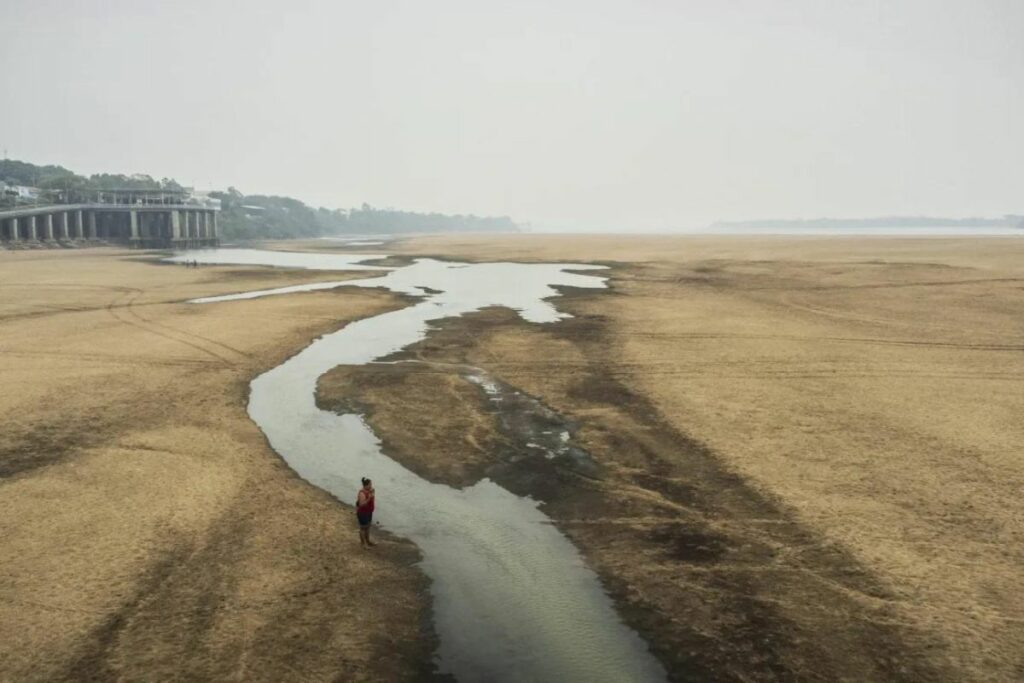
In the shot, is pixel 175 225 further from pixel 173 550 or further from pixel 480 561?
pixel 480 561

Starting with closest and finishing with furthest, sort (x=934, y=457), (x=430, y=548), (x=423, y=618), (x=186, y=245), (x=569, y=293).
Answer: (x=423, y=618) < (x=430, y=548) < (x=934, y=457) < (x=569, y=293) < (x=186, y=245)

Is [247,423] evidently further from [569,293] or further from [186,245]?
[186,245]

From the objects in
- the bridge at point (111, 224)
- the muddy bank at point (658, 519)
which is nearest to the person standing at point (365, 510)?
the muddy bank at point (658, 519)

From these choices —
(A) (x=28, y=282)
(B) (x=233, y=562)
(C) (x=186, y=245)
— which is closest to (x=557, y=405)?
(B) (x=233, y=562)

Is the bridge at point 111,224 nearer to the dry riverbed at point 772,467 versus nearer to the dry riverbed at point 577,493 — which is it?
the dry riverbed at point 577,493

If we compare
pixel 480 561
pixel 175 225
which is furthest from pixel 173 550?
pixel 175 225
